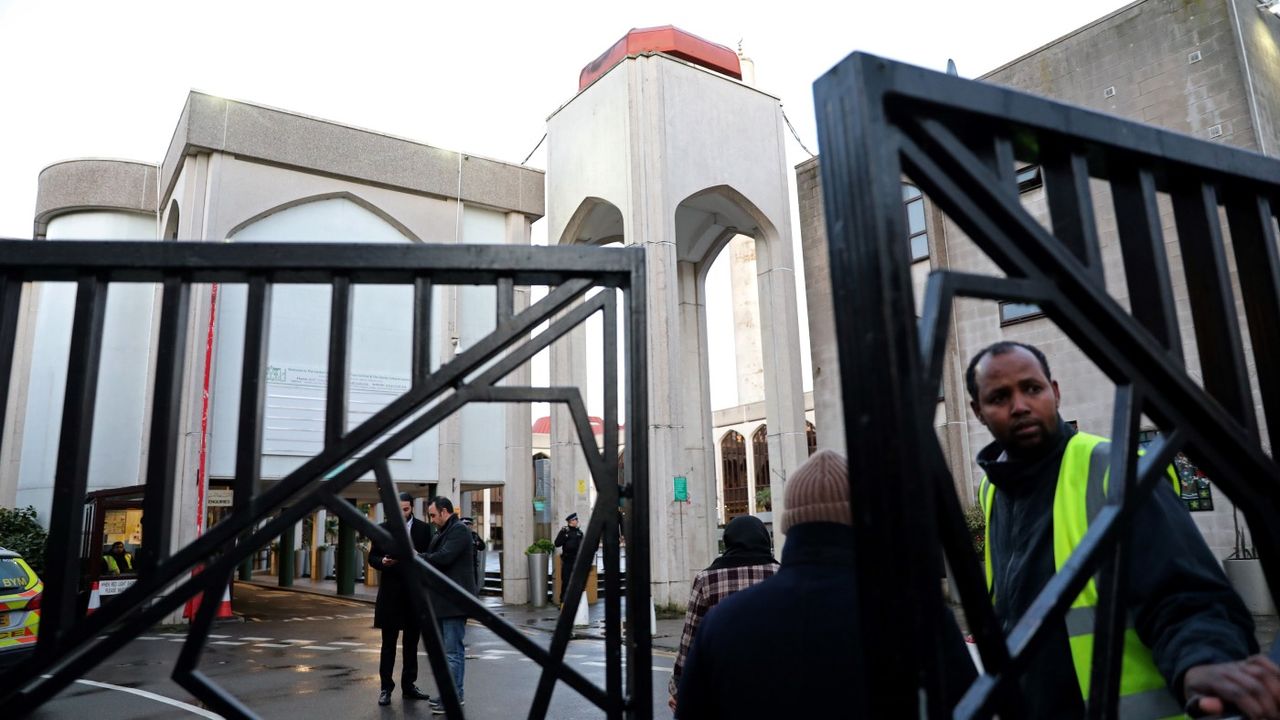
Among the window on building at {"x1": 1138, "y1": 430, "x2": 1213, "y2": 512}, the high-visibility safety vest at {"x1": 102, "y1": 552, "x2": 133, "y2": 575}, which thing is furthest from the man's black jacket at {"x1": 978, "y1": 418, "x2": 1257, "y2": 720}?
the high-visibility safety vest at {"x1": 102, "y1": 552, "x2": 133, "y2": 575}

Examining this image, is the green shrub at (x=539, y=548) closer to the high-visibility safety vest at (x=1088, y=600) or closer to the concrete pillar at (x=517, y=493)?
the concrete pillar at (x=517, y=493)

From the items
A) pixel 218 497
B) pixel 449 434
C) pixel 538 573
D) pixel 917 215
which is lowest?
pixel 538 573

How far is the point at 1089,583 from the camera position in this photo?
7.59 feet

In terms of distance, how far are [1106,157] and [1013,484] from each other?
1.04 metres

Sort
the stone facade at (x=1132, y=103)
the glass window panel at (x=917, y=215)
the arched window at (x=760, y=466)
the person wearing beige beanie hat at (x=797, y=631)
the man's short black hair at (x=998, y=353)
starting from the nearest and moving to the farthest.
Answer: the person wearing beige beanie hat at (x=797, y=631) < the man's short black hair at (x=998, y=353) < the stone facade at (x=1132, y=103) < the glass window panel at (x=917, y=215) < the arched window at (x=760, y=466)

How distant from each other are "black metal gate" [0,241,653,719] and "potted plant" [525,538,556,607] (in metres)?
16.5

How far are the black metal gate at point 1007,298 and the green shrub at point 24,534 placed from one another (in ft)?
68.7

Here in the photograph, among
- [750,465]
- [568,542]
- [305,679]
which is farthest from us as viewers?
[750,465]

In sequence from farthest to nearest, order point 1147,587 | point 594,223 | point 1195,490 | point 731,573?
point 594,223
point 1195,490
point 731,573
point 1147,587

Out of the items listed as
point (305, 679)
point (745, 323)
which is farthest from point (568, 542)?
point (745, 323)

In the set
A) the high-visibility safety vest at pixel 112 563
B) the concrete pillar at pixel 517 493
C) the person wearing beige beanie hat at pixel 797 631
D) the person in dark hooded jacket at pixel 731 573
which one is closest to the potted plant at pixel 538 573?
the concrete pillar at pixel 517 493

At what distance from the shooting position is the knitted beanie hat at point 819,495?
79.1 inches

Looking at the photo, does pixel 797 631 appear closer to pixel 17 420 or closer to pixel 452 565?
pixel 452 565

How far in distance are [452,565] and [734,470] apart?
47.7m
